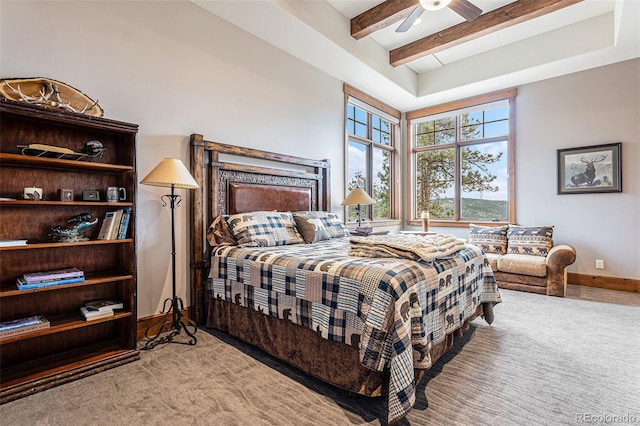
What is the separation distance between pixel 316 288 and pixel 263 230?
1.15 metres

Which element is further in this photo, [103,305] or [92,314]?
[103,305]

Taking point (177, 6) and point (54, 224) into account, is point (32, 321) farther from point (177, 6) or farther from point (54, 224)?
point (177, 6)

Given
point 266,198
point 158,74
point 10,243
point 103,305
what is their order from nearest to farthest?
point 10,243
point 103,305
point 158,74
point 266,198

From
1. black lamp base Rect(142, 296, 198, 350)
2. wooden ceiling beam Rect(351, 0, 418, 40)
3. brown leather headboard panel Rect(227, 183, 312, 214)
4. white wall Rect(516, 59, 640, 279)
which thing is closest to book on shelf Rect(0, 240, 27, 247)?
black lamp base Rect(142, 296, 198, 350)

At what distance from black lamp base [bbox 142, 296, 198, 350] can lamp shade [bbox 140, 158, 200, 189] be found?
3.17ft

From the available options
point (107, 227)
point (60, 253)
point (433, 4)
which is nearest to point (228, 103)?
point (107, 227)

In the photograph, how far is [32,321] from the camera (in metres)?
1.90

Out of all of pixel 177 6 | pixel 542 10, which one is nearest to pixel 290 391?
pixel 177 6

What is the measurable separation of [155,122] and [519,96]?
5.26 m

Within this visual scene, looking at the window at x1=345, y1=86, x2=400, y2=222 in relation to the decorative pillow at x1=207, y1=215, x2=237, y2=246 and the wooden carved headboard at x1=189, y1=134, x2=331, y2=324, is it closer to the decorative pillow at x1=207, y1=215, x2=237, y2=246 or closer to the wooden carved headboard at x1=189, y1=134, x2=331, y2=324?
the wooden carved headboard at x1=189, y1=134, x2=331, y2=324

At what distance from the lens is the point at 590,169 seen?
4371 mm

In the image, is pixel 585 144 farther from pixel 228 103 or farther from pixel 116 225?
→ pixel 116 225

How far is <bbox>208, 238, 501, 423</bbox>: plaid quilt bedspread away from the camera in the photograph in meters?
1.54

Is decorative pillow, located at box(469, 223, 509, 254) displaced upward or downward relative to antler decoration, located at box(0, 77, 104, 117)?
downward
